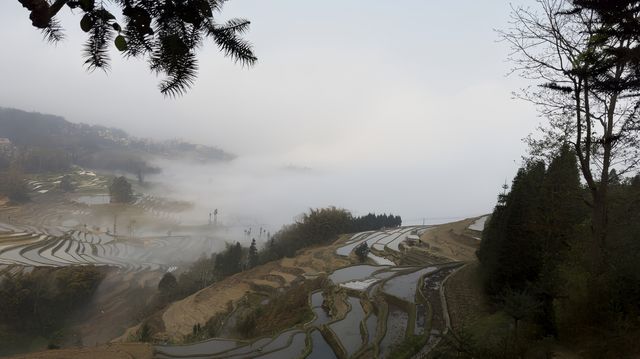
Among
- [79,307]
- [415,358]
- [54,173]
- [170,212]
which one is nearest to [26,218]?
[170,212]

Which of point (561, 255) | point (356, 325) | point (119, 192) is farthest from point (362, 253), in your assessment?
point (119, 192)

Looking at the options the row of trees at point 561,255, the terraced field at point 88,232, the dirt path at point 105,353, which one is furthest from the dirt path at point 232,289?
the terraced field at point 88,232

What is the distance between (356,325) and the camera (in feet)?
62.7

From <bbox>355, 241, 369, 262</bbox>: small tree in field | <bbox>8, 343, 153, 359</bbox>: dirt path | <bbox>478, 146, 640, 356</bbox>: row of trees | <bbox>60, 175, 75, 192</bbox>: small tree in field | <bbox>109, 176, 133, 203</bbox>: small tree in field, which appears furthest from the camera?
<bbox>60, 175, 75, 192</bbox>: small tree in field

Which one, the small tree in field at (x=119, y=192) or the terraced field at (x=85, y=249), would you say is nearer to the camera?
the terraced field at (x=85, y=249)

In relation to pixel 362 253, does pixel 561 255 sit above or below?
above

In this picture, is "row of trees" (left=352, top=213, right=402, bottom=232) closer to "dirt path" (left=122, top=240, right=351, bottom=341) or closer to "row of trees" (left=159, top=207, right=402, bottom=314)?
"row of trees" (left=159, top=207, right=402, bottom=314)

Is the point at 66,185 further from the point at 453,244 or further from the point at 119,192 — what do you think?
the point at 453,244

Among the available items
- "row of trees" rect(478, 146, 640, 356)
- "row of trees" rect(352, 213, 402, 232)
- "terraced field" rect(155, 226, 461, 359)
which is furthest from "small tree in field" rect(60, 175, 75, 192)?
"row of trees" rect(478, 146, 640, 356)

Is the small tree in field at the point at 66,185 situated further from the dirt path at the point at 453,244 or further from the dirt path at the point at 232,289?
the dirt path at the point at 453,244

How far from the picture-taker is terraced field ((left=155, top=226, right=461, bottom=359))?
16297 mm

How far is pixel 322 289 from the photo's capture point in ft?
88.0

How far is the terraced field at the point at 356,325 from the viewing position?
53.5 feet

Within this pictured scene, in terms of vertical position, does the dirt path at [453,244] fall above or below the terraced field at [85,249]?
above
